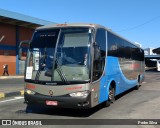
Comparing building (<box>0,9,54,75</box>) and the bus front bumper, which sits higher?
building (<box>0,9,54,75</box>)

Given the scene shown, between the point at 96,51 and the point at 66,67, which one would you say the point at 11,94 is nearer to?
the point at 66,67

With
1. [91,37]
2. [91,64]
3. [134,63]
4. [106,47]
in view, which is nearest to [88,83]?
[91,64]

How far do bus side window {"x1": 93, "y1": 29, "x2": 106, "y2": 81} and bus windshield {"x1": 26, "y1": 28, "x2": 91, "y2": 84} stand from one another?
51 cm

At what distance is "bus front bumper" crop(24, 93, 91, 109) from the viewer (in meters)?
9.96

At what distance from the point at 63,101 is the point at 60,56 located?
4.50 ft

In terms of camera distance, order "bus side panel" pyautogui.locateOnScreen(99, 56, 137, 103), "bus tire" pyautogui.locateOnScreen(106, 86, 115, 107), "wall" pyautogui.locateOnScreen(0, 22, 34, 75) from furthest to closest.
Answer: "wall" pyautogui.locateOnScreen(0, 22, 34, 75) < "bus tire" pyautogui.locateOnScreen(106, 86, 115, 107) < "bus side panel" pyautogui.locateOnScreen(99, 56, 137, 103)

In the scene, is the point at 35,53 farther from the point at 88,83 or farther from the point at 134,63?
the point at 134,63

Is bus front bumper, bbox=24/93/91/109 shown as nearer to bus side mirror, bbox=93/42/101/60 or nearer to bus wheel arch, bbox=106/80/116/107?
bus side mirror, bbox=93/42/101/60

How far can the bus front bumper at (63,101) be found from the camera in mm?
9961

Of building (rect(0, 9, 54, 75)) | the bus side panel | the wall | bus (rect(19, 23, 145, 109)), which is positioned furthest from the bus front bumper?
the wall

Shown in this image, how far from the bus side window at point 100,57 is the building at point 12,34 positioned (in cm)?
2553

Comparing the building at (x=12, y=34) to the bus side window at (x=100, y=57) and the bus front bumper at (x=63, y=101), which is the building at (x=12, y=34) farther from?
the bus front bumper at (x=63, y=101)

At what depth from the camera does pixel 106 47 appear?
12141 millimetres

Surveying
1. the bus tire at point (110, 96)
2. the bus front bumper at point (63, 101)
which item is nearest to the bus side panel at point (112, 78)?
the bus tire at point (110, 96)
